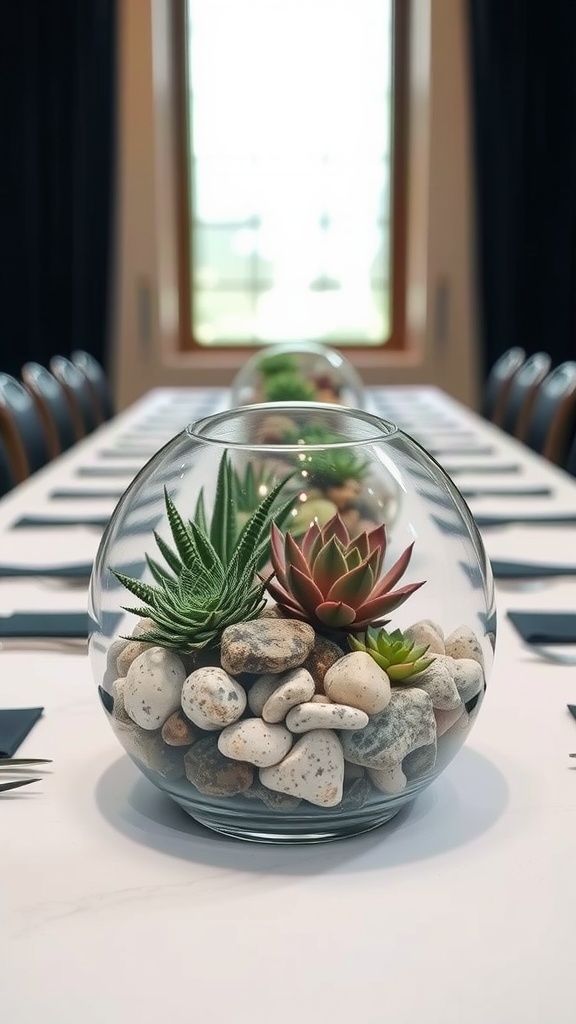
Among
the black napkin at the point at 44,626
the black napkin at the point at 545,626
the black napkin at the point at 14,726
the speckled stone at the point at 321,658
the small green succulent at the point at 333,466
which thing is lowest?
the black napkin at the point at 545,626

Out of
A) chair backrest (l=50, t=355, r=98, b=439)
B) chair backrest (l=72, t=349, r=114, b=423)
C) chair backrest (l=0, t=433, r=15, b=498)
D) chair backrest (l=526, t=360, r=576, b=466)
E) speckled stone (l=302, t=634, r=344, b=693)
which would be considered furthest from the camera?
chair backrest (l=72, t=349, r=114, b=423)

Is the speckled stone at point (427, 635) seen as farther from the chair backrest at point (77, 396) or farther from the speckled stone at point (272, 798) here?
the chair backrest at point (77, 396)

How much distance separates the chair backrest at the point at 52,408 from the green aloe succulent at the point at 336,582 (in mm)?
2132

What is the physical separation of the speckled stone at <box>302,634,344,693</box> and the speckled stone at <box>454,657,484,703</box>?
0.08 metres

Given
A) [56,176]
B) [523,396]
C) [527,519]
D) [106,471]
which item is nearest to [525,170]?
[523,396]

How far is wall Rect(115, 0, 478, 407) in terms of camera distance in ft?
14.1

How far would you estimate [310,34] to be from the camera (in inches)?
183

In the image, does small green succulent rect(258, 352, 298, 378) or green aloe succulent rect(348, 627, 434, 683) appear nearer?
green aloe succulent rect(348, 627, 434, 683)

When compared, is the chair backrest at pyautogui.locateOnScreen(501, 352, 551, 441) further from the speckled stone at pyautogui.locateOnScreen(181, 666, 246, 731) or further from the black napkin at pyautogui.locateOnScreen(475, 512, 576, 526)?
the speckled stone at pyautogui.locateOnScreen(181, 666, 246, 731)

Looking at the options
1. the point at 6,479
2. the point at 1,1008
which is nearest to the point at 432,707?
the point at 1,1008

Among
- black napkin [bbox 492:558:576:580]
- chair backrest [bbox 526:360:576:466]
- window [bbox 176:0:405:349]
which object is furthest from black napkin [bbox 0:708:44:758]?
window [bbox 176:0:405:349]

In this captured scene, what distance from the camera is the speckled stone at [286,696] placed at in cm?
55

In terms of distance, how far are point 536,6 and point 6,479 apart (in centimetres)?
316

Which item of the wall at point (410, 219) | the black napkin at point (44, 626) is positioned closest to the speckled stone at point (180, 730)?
the black napkin at point (44, 626)
